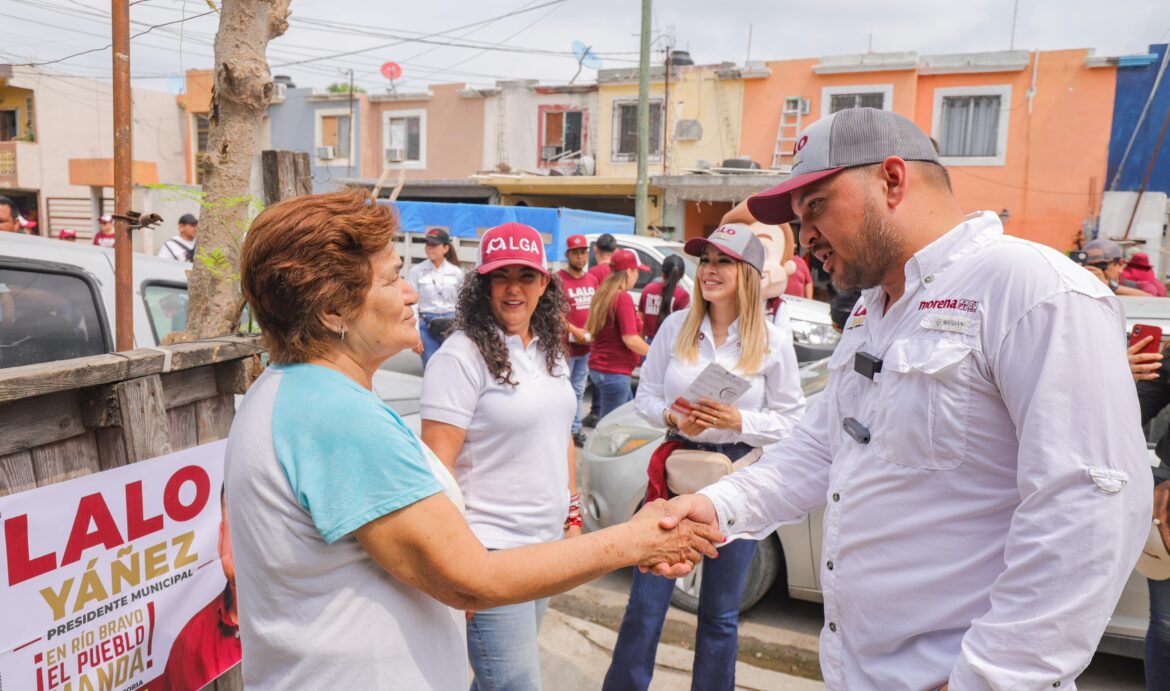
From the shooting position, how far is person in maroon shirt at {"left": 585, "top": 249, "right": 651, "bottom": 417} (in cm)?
777

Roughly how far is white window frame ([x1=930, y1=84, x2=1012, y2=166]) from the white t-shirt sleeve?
66.4 ft

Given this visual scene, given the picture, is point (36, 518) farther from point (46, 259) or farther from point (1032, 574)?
point (1032, 574)

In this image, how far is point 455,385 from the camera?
2805 millimetres

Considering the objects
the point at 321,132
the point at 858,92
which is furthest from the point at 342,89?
the point at 858,92

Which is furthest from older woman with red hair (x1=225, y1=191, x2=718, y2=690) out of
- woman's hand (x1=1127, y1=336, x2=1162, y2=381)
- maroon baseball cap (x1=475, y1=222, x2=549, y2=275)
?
woman's hand (x1=1127, y1=336, x2=1162, y2=381)

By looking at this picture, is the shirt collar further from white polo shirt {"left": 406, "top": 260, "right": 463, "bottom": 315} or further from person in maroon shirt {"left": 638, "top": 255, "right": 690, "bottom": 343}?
white polo shirt {"left": 406, "top": 260, "right": 463, "bottom": 315}

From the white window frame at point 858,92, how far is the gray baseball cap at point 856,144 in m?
20.8

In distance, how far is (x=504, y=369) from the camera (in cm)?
288

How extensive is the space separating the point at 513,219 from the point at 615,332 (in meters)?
7.83

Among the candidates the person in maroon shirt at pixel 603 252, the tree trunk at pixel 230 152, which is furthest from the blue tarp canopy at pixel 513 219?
the tree trunk at pixel 230 152

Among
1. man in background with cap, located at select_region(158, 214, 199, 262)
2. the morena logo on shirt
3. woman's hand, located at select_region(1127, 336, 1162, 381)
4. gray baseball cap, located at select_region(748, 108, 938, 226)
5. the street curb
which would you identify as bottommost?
the street curb

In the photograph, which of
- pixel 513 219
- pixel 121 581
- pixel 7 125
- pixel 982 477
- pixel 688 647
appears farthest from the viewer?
pixel 7 125

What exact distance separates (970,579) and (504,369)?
165 cm

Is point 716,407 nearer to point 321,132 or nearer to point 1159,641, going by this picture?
point 1159,641
